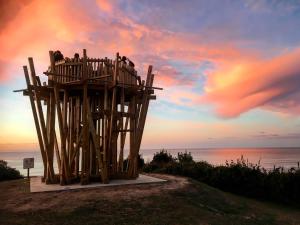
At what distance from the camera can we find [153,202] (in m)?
10.9

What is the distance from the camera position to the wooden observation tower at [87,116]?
13.5m

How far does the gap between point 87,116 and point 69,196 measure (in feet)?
10.7

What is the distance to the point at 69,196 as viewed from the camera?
11203 mm

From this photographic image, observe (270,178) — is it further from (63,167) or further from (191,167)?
(63,167)

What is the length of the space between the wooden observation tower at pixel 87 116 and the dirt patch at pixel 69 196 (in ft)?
4.63

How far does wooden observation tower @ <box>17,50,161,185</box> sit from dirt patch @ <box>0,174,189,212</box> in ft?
4.63

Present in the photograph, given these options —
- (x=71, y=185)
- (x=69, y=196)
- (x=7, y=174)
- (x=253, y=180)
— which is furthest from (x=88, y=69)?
(x=253, y=180)

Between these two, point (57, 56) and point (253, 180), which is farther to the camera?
point (253, 180)

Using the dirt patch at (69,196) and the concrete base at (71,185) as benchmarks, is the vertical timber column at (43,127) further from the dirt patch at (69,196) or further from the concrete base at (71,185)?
the dirt patch at (69,196)

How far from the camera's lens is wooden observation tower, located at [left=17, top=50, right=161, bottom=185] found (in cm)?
1352

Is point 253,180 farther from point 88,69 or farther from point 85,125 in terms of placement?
point 88,69

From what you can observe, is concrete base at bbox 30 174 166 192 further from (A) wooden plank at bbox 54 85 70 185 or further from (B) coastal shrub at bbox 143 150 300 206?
(B) coastal shrub at bbox 143 150 300 206

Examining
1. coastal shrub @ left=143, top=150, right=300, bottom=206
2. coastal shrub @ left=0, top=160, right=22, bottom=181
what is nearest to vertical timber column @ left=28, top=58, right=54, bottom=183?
coastal shrub @ left=0, top=160, right=22, bottom=181

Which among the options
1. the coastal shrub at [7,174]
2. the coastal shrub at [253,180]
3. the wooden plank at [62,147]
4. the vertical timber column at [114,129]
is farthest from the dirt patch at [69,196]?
the coastal shrub at [7,174]
